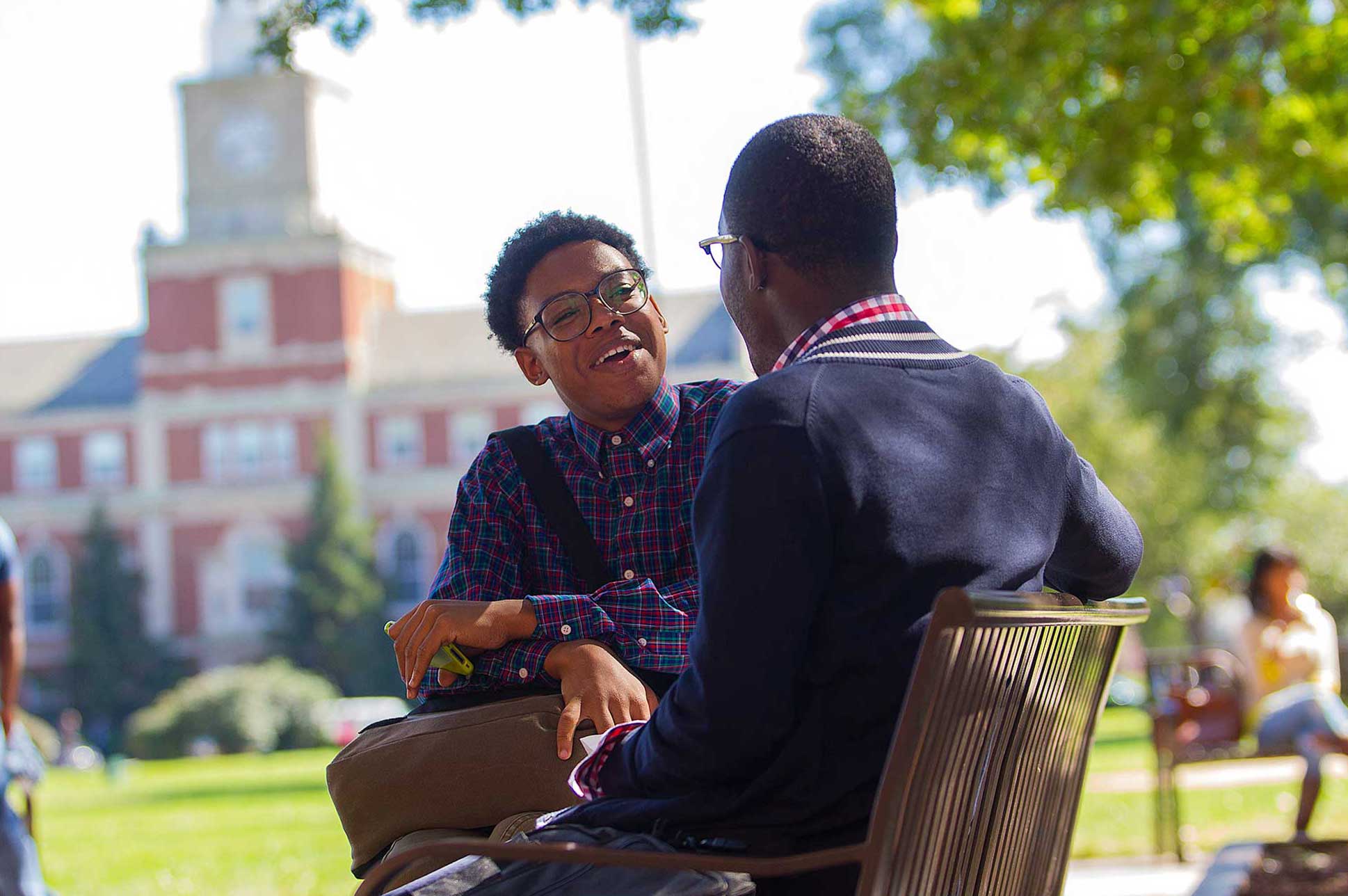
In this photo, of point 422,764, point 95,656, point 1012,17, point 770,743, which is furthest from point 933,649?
point 95,656

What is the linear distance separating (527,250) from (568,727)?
3.11 ft

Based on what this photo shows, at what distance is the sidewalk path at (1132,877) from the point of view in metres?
7.12

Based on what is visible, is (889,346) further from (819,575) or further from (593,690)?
(593,690)

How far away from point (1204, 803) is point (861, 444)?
403 inches

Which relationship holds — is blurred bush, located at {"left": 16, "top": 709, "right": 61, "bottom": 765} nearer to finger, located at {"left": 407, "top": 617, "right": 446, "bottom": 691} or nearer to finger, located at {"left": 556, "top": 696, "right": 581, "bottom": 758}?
finger, located at {"left": 407, "top": 617, "right": 446, "bottom": 691}

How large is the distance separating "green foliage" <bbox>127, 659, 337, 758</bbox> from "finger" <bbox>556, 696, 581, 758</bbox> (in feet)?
129

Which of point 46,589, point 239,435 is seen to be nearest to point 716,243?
point 239,435

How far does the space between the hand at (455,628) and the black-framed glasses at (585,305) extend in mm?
549

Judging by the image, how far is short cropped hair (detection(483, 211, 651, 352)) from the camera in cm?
308

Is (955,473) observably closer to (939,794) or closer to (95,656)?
(939,794)

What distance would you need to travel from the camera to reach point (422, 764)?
2.66 m

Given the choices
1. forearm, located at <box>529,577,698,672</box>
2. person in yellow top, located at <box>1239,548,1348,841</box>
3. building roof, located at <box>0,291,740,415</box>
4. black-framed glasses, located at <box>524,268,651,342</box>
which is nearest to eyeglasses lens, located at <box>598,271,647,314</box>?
black-framed glasses, located at <box>524,268,651,342</box>

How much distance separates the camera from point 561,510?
290 cm

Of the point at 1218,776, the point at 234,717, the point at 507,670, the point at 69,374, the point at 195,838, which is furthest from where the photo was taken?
the point at 69,374
